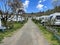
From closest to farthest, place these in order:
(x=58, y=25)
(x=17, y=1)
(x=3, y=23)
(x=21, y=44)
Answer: (x=21, y=44)
(x=3, y=23)
(x=17, y=1)
(x=58, y=25)

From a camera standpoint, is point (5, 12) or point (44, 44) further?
point (5, 12)

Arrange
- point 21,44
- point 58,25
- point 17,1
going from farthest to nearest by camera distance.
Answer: point 58,25, point 17,1, point 21,44

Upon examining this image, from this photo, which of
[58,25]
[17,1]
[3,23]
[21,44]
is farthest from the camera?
[58,25]

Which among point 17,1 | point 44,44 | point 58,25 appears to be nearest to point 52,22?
point 58,25

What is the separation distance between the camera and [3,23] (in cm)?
2869

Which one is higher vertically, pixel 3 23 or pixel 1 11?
pixel 1 11

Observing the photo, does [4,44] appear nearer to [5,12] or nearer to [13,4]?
[5,12]

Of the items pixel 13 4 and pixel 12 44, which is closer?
pixel 12 44

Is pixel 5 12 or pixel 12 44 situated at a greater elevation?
pixel 5 12

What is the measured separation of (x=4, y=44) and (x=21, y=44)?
1187mm

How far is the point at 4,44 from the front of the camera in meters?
12.8

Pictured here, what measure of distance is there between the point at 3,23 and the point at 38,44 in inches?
652

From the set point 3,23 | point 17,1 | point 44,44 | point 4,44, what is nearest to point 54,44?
point 44,44

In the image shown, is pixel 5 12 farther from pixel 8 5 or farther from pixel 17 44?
pixel 17 44
